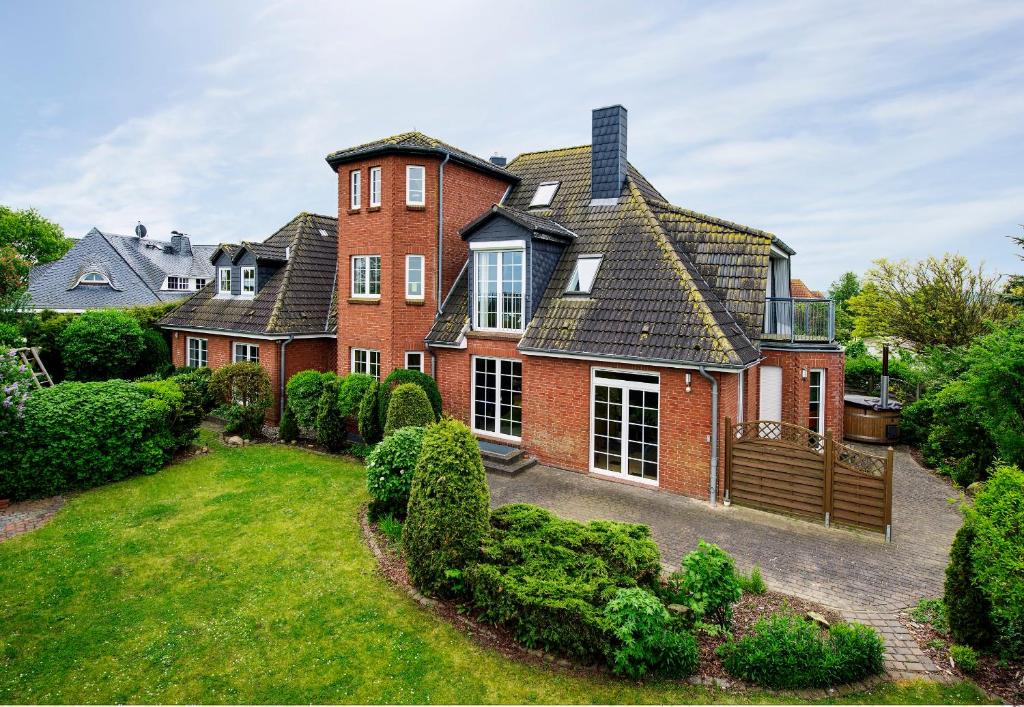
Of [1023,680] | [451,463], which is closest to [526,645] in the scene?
[451,463]

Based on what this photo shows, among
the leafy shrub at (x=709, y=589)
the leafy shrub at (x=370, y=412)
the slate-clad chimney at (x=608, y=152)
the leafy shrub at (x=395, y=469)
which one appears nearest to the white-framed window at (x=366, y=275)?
the leafy shrub at (x=370, y=412)

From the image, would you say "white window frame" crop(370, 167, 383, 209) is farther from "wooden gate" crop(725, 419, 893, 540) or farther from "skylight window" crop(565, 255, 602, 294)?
"wooden gate" crop(725, 419, 893, 540)

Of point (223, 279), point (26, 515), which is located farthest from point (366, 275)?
point (26, 515)

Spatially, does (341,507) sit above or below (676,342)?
below

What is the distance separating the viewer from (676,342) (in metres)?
11.9

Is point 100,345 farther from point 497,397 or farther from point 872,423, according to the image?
point 872,423

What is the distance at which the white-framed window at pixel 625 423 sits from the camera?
12406 mm

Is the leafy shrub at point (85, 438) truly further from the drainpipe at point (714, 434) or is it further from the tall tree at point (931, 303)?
the tall tree at point (931, 303)

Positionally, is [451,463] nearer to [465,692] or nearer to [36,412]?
[465,692]

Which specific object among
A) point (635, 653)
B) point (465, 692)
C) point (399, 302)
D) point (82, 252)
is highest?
point (82, 252)

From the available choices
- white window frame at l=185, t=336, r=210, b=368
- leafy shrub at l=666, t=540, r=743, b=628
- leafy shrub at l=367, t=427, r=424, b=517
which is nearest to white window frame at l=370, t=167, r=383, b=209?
leafy shrub at l=367, t=427, r=424, b=517

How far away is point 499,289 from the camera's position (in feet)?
50.2

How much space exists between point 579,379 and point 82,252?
4157 centimetres

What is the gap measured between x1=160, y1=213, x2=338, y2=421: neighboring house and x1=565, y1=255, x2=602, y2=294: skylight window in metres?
9.68
